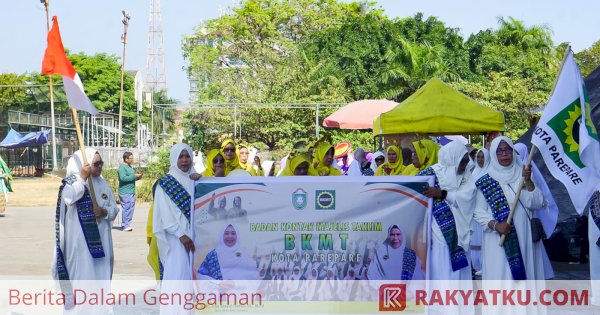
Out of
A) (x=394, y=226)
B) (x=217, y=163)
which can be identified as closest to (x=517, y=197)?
(x=394, y=226)

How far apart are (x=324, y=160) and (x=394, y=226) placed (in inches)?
102

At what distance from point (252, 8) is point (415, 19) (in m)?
12.6

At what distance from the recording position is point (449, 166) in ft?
26.1

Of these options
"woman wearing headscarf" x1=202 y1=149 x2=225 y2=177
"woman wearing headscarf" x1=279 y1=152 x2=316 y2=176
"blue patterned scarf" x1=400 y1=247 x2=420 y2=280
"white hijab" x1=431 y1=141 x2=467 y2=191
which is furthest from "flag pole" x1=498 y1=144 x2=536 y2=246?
"woman wearing headscarf" x1=202 y1=149 x2=225 y2=177

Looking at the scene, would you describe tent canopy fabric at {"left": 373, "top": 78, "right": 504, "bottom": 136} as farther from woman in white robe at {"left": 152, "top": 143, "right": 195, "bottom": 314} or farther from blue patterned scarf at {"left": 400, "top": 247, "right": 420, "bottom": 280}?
woman in white robe at {"left": 152, "top": 143, "right": 195, "bottom": 314}

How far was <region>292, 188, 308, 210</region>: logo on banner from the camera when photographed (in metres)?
7.25

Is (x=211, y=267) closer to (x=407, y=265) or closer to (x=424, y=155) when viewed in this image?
(x=407, y=265)

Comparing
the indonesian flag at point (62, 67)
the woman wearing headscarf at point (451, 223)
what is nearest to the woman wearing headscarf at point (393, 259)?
the woman wearing headscarf at point (451, 223)

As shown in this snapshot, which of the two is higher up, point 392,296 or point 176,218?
point 176,218

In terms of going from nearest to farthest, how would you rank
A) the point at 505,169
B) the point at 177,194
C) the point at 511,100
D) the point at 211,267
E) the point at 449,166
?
the point at 211,267 → the point at 177,194 → the point at 505,169 → the point at 449,166 → the point at 511,100

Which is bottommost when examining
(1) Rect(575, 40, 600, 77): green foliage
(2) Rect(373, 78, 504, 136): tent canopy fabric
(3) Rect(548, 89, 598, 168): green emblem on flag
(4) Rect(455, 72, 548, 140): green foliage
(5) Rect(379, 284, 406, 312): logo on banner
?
(5) Rect(379, 284, 406, 312): logo on banner

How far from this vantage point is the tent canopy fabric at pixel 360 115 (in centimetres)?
1861

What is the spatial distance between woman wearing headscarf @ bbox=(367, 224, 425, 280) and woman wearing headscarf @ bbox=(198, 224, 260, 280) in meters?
0.97

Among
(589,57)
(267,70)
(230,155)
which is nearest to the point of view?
(230,155)
